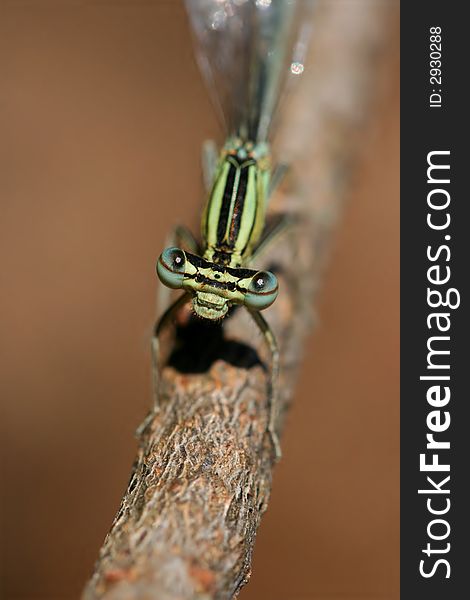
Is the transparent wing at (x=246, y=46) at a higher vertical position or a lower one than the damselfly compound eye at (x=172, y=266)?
higher

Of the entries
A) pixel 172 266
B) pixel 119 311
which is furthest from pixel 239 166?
pixel 119 311

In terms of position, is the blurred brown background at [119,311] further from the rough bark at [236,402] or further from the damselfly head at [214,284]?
the damselfly head at [214,284]

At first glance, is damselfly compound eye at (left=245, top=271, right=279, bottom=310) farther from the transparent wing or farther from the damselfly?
the transparent wing

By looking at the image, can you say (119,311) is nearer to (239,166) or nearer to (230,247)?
(239,166)

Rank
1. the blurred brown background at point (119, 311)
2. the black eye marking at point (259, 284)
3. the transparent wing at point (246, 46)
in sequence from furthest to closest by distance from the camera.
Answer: the blurred brown background at point (119, 311), the transparent wing at point (246, 46), the black eye marking at point (259, 284)

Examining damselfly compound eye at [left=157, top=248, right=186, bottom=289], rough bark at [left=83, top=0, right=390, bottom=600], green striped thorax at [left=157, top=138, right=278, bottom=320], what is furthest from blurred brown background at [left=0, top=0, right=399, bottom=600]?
damselfly compound eye at [left=157, top=248, right=186, bottom=289]

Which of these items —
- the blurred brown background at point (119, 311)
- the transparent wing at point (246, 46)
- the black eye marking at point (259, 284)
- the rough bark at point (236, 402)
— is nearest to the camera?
the rough bark at point (236, 402)

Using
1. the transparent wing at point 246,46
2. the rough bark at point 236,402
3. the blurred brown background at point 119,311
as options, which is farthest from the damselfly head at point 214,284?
the transparent wing at point 246,46
